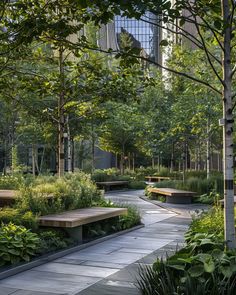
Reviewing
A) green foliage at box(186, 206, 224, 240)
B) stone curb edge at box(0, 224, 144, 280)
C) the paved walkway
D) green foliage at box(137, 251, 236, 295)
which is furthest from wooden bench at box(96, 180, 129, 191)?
green foliage at box(137, 251, 236, 295)

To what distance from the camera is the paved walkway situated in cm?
644

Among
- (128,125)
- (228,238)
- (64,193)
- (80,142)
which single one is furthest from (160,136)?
(228,238)

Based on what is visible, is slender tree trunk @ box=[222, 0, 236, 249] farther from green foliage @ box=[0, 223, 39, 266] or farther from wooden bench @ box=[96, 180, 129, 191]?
wooden bench @ box=[96, 180, 129, 191]

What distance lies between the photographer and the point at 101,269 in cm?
773

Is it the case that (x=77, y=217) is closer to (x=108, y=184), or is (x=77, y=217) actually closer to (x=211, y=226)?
(x=211, y=226)

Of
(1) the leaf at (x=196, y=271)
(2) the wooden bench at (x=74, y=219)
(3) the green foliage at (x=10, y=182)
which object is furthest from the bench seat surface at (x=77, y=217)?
(3) the green foliage at (x=10, y=182)

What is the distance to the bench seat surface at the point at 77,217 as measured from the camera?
9477 millimetres

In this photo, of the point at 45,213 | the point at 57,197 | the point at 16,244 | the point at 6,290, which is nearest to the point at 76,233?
the point at 45,213

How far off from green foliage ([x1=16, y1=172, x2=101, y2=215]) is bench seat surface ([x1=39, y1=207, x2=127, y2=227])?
1.09 ft

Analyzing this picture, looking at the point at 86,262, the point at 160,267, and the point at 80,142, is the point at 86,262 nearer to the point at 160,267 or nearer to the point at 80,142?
the point at 160,267

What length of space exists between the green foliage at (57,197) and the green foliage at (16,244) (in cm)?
179

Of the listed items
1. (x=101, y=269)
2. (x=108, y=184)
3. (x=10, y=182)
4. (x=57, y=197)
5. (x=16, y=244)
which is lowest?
(x=101, y=269)

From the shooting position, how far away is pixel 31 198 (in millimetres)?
10555

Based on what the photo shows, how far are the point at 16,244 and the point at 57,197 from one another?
3.69 metres
